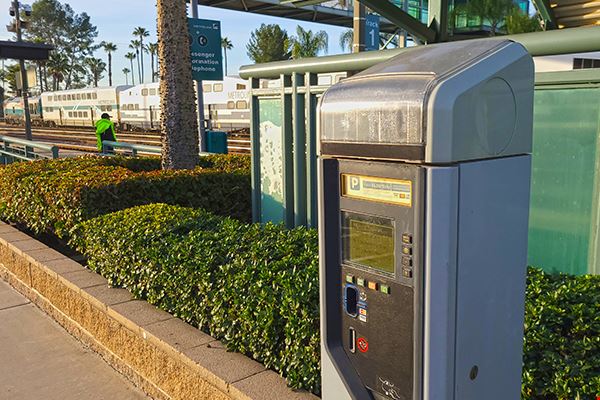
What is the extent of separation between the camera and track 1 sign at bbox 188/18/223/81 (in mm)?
11578

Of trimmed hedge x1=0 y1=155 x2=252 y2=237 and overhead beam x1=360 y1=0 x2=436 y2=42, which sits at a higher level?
overhead beam x1=360 y1=0 x2=436 y2=42

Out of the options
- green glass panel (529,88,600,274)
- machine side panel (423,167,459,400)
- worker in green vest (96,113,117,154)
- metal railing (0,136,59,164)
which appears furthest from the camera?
worker in green vest (96,113,117,154)

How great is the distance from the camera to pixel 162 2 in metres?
7.93

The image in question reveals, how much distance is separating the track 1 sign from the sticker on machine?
1005cm

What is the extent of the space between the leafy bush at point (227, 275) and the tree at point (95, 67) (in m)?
107

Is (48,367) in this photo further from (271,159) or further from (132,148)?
(132,148)

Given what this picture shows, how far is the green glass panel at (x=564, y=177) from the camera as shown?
3352 millimetres

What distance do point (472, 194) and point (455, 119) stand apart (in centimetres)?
26

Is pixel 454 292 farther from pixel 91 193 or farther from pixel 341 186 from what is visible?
pixel 91 193

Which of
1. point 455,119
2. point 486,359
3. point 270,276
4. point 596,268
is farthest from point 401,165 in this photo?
point 596,268

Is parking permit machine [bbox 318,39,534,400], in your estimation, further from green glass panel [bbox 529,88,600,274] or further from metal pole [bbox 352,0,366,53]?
metal pole [bbox 352,0,366,53]

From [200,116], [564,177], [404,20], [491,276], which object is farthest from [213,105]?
[491,276]

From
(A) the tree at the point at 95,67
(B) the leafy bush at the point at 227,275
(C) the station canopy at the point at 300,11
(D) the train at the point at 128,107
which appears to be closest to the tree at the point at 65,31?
(A) the tree at the point at 95,67

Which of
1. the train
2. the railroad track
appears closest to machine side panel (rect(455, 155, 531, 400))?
the railroad track
